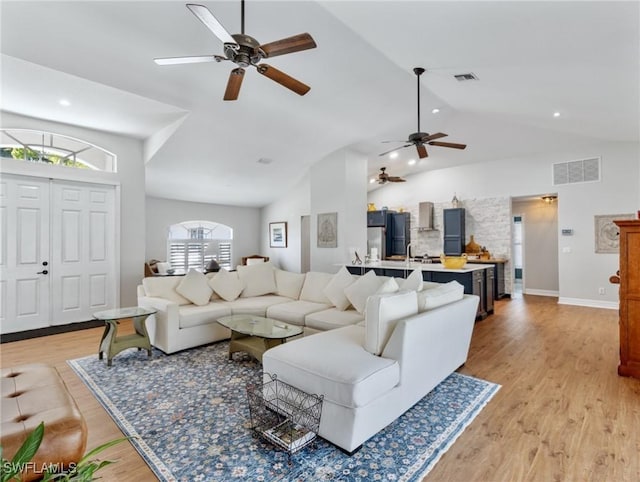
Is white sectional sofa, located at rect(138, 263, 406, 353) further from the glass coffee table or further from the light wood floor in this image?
the light wood floor

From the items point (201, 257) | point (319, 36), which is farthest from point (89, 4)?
point (201, 257)

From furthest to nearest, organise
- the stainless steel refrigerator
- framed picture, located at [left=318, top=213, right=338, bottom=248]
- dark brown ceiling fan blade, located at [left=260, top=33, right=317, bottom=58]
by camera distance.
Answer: the stainless steel refrigerator < framed picture, located at [left=318, top=213, right=338, bottom=248] < dark brown ceiling fan blade, located at [left=260, top=33, right=317, bottom=58]

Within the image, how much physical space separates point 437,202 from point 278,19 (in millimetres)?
6548

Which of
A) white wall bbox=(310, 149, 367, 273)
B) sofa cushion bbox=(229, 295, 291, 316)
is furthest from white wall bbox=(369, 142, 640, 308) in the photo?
sofa cushion bbox=(229, 295, 291, 316)

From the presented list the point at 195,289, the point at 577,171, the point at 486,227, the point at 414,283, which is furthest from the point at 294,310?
the point at 577,171

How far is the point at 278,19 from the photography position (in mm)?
3158

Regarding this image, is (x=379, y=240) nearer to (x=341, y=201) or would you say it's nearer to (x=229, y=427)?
(x=341, y=201)

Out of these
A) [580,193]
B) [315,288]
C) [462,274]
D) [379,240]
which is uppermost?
[580,193]

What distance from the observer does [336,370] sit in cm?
207

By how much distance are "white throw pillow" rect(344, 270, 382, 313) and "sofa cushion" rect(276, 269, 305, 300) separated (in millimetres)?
1173

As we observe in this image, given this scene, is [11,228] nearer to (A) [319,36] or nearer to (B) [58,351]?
(B) [58,351]

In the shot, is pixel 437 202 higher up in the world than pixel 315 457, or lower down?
higher up

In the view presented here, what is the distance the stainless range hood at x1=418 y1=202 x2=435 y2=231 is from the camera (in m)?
8.42

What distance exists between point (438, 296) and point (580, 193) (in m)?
5.67
